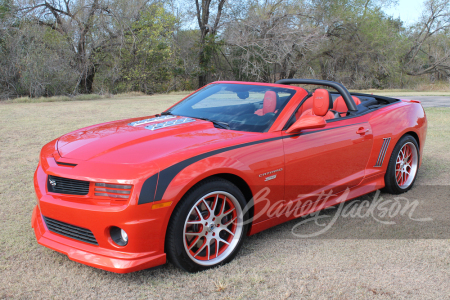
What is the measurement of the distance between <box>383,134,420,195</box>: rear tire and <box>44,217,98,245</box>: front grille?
3285 millimetres

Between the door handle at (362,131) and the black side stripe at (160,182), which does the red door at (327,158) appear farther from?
the black side stripe at (160,182)

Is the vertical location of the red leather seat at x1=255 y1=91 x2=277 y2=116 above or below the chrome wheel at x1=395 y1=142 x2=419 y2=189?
above

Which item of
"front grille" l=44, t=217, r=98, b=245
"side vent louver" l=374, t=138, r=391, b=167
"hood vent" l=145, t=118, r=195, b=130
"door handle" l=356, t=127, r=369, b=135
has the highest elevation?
"hood vent" l=145, t=118, r=195, b=130

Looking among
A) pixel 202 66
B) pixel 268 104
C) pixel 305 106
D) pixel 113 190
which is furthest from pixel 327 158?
pixel 202 66

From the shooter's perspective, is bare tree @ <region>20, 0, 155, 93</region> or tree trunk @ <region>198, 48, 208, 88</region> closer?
bare tree @ <region>20, 0, 155, 93</region>

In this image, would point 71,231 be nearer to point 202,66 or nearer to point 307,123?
point 307,123

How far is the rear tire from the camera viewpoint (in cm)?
438

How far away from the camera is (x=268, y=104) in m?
3.65

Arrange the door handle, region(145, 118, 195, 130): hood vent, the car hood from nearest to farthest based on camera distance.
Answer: the car hood, region(145, 118, 195, 130): hood vent, the door handle

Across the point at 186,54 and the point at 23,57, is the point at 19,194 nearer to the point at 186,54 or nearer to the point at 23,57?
the point at 23,57

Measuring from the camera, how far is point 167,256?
2.64 metres

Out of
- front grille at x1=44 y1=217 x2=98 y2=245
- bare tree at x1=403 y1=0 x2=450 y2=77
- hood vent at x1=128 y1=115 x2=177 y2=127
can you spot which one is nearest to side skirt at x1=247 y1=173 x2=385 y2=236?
front grille at x1=44 y1=217 x2=98 y2=245

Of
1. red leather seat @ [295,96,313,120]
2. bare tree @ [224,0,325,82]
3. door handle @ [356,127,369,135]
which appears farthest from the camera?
bare tree @ [224,0,325,82]
